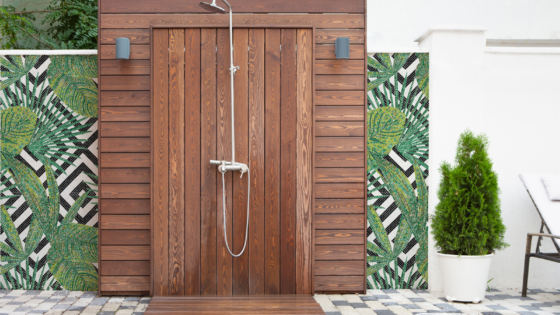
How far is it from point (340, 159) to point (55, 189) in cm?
230

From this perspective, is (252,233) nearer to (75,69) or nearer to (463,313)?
(463,313)

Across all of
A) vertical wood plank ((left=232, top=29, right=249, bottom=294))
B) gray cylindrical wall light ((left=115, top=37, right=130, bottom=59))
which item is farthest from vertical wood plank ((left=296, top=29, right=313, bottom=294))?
gray cylindrical wall light ((left=115, top=37, right=130, bottom=59))

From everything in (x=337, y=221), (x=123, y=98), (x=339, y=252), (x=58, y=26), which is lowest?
(x=339, y=252)

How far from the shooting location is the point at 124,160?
2.95 m

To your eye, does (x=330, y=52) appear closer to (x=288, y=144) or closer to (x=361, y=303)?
(x=288, y=144)

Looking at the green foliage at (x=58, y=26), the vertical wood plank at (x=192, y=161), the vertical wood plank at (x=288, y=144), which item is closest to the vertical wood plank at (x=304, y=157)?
the vertical wood plank at (x=288, y=144)

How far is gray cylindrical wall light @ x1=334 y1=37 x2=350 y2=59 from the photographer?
291cm

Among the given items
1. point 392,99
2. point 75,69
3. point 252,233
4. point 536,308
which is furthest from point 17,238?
point 536,308

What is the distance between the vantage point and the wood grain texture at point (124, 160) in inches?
116

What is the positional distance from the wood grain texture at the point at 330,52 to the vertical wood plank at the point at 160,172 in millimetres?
1153

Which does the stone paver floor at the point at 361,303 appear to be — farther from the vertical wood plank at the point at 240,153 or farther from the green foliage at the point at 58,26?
the green foliage at the point at 58,26

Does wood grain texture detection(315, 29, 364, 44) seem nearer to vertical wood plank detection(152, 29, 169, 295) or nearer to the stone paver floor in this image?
vertical wood plank detection(152, 29, 169, 295)

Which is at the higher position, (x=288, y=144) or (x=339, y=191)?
(x=288, y=144)

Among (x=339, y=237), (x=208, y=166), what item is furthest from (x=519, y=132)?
(x=208, y=166)
